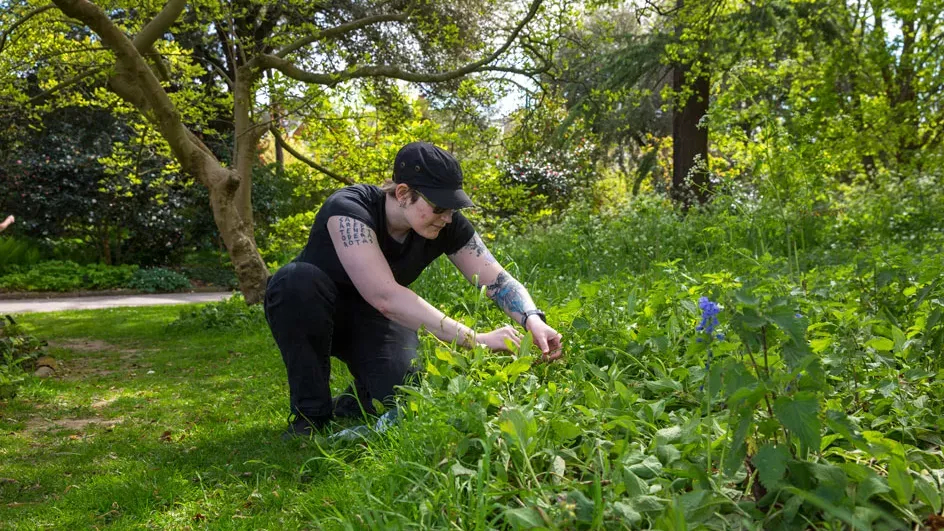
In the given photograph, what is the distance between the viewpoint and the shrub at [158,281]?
47.0ft

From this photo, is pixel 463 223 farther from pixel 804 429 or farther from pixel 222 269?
pixel 222 269

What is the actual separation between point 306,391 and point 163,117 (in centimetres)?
518

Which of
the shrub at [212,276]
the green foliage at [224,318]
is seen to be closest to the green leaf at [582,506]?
the green foliage at [224,318]

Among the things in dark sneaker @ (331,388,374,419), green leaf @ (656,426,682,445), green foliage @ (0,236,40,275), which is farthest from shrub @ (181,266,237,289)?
green leaf @ (656,426,682,445)

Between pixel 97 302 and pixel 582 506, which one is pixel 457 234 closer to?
pixel 582 506

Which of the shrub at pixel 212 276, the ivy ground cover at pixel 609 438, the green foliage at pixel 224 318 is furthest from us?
the shrub at pixel 212 276

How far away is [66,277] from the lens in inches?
549

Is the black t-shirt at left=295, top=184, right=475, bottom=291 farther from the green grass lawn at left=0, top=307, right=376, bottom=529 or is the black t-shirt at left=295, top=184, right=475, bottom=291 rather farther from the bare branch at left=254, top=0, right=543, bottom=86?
the bare branch at left=254, top=0, right=543, bottom=86

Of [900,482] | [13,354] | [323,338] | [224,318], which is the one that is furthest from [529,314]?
[224,318]

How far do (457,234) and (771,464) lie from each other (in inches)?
78.0

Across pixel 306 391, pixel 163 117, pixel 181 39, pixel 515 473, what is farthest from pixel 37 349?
pixel 181 39

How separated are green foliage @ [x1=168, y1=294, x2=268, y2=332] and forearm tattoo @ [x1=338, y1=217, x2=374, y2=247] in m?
4.91

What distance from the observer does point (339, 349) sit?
336 cm

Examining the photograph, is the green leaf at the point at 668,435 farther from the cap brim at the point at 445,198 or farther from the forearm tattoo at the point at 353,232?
the forearm tattoo at the point at 353,232
